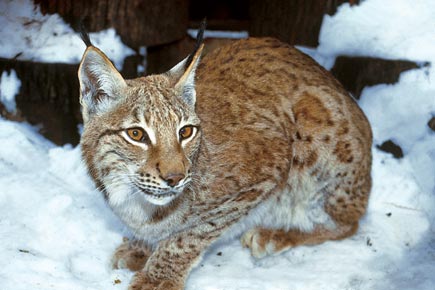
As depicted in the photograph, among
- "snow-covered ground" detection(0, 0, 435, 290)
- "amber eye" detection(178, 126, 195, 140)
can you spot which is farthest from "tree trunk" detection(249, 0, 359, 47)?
"amber eye" detection(178, 126, 195, 140)

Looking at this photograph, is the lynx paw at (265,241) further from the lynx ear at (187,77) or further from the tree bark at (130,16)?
the tree bark at (130,16)

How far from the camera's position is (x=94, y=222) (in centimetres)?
414

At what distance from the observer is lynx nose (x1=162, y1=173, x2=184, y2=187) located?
121 inches

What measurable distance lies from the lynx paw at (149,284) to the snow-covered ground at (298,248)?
82mm

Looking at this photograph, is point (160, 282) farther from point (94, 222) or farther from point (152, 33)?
point (152, 33)

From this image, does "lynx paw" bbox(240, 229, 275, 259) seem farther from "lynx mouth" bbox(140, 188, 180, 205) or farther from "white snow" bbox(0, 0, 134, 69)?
"white snow" bbox(0, 0, 134, 69)

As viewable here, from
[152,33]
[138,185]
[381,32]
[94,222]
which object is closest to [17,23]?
[152,33]

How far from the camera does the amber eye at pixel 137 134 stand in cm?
319

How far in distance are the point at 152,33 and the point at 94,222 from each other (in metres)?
1.62

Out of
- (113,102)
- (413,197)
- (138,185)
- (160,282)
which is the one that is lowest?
(160,282)

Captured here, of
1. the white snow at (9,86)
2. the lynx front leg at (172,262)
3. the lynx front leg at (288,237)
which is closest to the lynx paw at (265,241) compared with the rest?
the lynx front leg at (288,237)

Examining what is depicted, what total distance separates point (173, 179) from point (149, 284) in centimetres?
83

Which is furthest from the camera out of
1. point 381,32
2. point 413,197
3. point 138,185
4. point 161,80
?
point 381,32

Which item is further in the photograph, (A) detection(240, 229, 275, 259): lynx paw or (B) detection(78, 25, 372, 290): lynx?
(A) detection(240, 229, 275, 259): lynx paw
